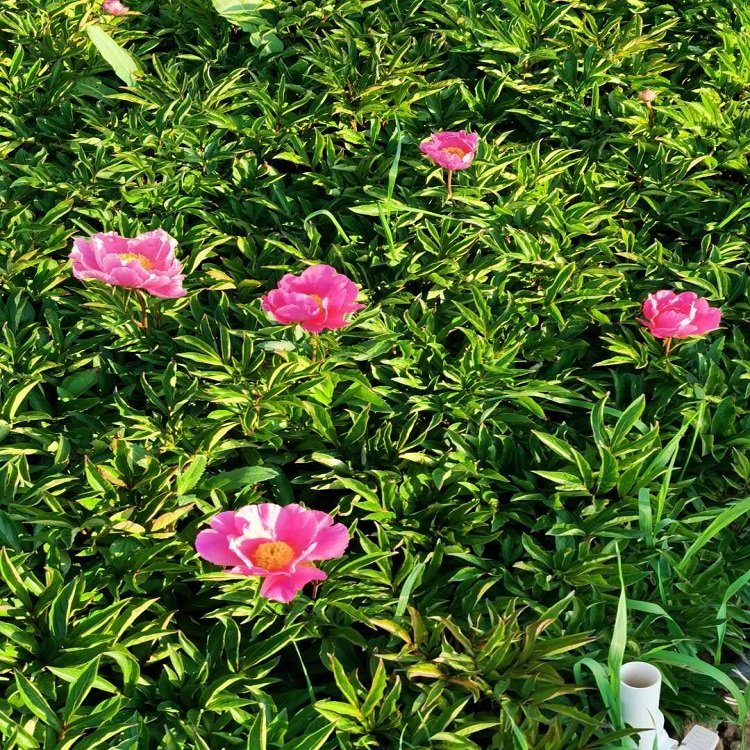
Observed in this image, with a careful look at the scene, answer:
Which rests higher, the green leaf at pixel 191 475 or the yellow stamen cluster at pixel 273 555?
the yellow stamen cluster at pixel 273 555

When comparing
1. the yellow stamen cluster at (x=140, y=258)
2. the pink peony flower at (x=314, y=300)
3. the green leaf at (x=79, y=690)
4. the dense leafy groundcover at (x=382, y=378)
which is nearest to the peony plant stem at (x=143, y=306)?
the dense leafy groundcover at (x=382, y=378)

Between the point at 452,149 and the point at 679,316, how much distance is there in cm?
75

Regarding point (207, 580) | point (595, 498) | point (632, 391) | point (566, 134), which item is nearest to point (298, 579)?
point (207, 580)

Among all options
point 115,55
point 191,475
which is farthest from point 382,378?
point 115,55

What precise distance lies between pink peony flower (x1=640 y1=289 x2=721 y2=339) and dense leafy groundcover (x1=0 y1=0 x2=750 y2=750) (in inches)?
5.1

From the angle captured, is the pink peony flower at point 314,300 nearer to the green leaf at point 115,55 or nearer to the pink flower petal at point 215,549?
the pink flower petal at point 215,549

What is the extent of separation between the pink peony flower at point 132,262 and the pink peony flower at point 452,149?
0.77 metres

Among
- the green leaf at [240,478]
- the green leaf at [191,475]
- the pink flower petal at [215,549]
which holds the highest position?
the pink flower petal at [215,549]

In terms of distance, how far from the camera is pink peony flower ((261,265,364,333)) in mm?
Answer: 2027

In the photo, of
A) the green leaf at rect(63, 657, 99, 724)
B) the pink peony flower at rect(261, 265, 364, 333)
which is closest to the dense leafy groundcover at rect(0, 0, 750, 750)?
the green leaf at rect(63, 657, 99, 724)

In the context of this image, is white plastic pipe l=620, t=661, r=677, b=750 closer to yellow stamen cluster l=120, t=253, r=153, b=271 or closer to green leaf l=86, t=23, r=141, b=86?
yellow stamen cluster l=120, t=253, r=153, b=271

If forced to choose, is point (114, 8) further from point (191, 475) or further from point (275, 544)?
point (275, 544)

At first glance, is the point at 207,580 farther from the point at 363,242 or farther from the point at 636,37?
the point at 636,37

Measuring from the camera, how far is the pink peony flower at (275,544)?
1671mm
